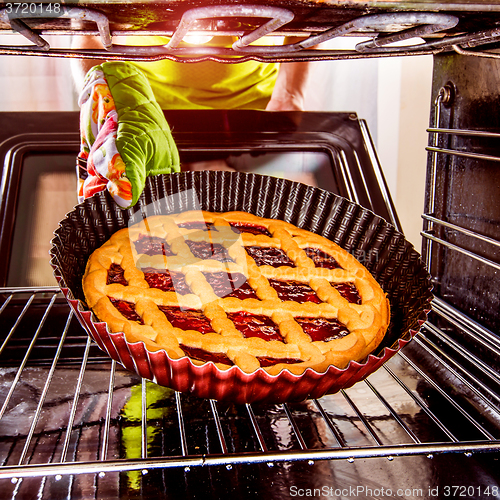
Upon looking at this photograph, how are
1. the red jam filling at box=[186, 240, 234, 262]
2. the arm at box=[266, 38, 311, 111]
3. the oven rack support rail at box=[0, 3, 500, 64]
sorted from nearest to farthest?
the oven rack support rail at box=[0, 3, 500, 64] → the red jam filling at box=[186, 240, 234, 262] → the arm at box=[266, 38, 311, 111]

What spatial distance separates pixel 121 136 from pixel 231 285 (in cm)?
34

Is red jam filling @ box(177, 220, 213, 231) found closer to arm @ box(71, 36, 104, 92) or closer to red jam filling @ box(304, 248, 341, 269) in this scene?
red jam filling @ box(304, 248, 341, 269)

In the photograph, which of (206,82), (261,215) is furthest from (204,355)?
(206,82)

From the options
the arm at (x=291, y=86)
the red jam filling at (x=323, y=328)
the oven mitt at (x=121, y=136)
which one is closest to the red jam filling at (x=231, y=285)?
the red jam filling at (x=323, y=328)

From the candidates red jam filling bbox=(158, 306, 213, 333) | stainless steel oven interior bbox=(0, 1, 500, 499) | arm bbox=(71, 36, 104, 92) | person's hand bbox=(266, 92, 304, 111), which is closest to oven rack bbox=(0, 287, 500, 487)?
stainless steel oven interior bbox=(0, 1, 500, 499)

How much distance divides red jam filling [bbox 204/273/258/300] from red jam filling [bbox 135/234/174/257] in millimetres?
114

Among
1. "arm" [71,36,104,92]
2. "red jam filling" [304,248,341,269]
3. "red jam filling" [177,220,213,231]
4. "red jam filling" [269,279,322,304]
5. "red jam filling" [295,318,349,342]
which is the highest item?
"arm" [71,36,104,92]

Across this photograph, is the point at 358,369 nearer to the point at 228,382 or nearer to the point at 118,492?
the point at 228,382

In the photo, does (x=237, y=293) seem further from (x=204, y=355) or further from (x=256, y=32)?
(x=256, y=32)

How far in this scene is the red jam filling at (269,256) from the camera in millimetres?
889

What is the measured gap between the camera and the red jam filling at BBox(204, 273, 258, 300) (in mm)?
773

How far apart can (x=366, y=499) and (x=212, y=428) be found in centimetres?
23

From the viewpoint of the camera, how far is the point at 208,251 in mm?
900

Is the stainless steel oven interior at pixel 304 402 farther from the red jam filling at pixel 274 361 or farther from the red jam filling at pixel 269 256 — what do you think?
the red jam filling at pixel 269 256
